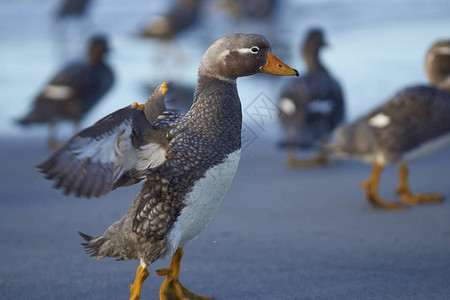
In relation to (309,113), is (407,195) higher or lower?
lower

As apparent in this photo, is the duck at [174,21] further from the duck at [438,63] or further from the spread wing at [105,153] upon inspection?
the spread wing at [105,153]

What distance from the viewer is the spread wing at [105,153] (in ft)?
10.3

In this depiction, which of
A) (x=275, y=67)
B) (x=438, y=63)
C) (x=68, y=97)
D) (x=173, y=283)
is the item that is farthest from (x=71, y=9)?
(x=173, y=283)

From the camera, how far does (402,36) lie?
12.9 metres

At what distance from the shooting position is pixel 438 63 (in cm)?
702

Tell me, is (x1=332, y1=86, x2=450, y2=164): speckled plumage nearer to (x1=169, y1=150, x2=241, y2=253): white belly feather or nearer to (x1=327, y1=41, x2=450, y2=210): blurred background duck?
(x1=327, y1=41, x2=450, y2=210): blurred background duck

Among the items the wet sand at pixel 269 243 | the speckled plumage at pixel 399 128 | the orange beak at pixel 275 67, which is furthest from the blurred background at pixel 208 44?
the orange beak at pixel 275 67

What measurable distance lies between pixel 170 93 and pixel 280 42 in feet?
32.5

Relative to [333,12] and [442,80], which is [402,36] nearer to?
[333,12]

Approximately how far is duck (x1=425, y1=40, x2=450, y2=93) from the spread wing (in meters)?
4.49

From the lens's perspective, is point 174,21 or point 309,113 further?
point 174,21

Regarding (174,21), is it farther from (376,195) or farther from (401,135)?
(376,195)

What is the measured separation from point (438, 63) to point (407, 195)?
1.89 meters

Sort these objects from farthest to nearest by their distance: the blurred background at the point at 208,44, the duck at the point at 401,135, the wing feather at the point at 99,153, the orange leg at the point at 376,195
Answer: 1. the blurred background at the point at 208,44
2. the duck at the point at 401,135
3. the orange leg at the point at 376,195
4. the wing feather at the point at 99,153
